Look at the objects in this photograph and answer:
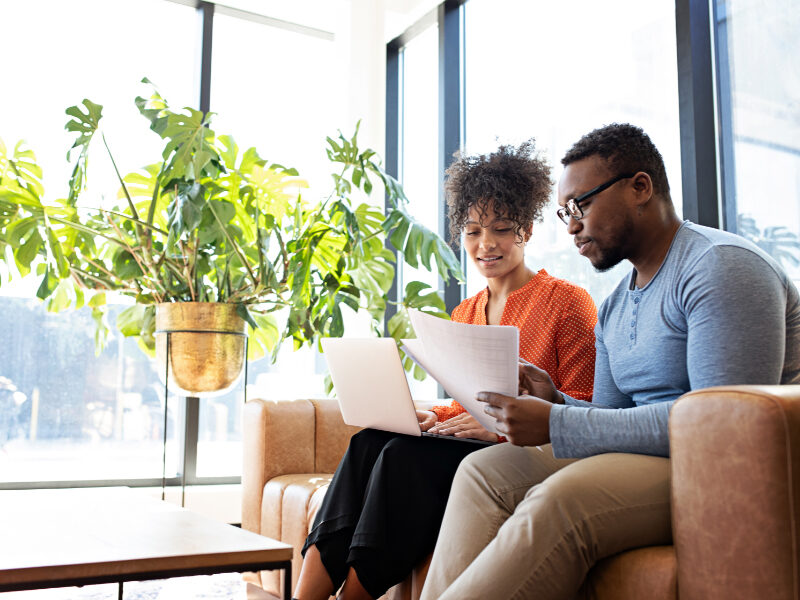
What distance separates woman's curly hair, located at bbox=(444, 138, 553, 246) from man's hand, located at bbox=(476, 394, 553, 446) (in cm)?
80

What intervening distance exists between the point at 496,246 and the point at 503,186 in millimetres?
182

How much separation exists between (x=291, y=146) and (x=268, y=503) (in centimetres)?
221

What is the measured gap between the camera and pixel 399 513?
1612 millimetres

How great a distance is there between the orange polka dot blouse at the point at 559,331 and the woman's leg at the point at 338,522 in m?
0.41

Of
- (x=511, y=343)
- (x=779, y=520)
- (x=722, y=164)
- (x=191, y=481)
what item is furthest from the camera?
(x=191, y=481)

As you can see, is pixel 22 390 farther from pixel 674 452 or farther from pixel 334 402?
pixel 674 452

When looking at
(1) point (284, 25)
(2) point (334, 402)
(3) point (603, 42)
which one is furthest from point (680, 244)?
(1) point (284, 25)

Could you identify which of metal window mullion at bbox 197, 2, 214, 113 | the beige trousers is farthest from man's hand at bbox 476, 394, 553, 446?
metal window mullion at bbox 197, 2, 214, 113

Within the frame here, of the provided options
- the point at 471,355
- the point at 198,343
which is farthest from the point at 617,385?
the point at 198,343

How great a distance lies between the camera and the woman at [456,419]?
160 centimetres

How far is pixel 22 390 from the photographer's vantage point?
3.35m

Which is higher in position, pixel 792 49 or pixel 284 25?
pixel 284 25

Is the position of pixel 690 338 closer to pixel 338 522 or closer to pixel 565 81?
pixel 338 522

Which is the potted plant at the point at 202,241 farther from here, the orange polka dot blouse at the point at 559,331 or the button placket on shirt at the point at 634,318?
the button placket on shirt at the point at 634,318
